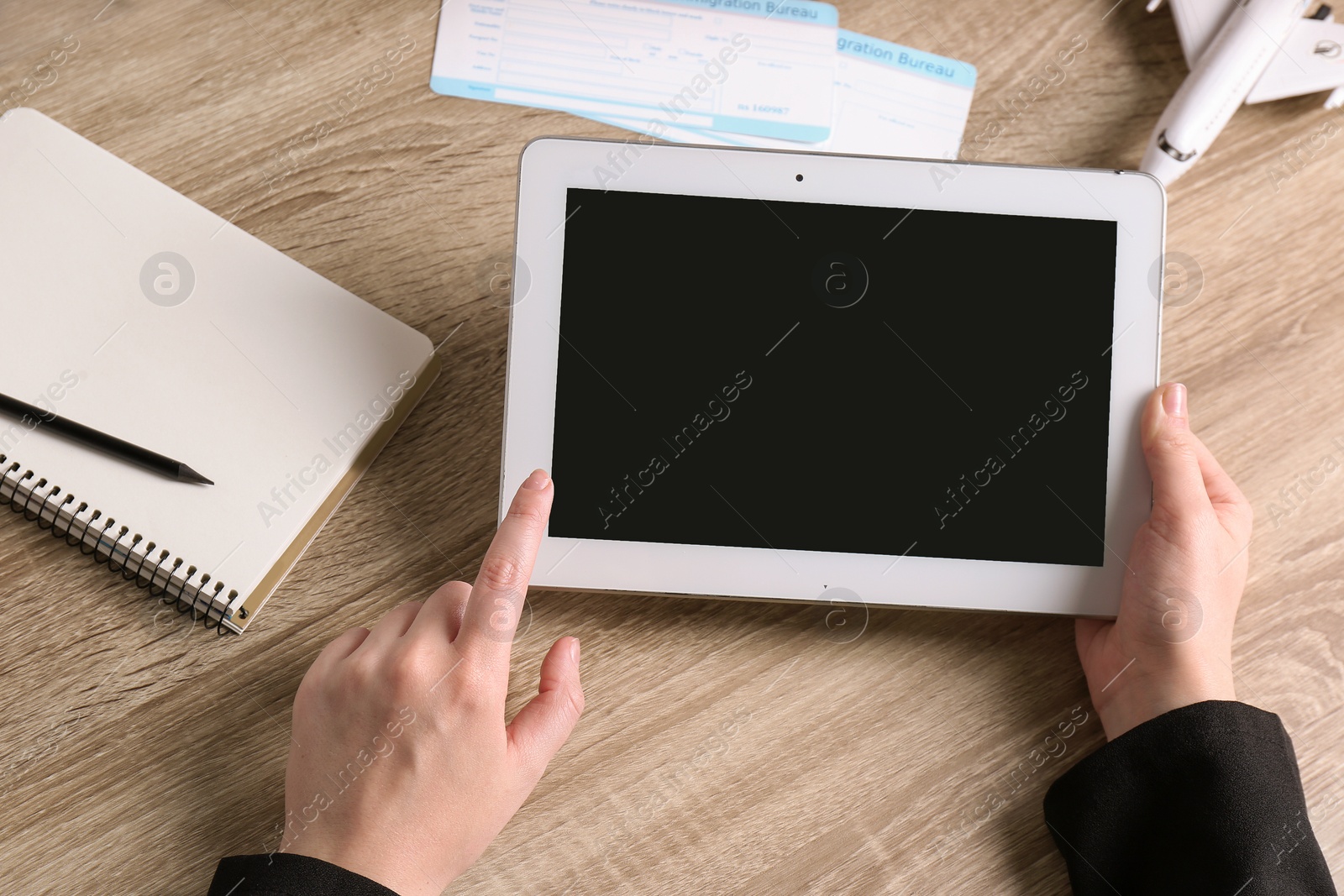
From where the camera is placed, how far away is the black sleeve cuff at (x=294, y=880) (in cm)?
63

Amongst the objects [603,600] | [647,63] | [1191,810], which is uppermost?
[647,63]

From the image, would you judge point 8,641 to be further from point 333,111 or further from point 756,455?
point 756,455

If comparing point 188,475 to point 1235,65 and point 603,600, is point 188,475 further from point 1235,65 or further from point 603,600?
point 1235,65

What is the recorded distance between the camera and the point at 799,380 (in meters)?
0.73

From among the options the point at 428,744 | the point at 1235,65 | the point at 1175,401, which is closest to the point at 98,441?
the point at 428,744

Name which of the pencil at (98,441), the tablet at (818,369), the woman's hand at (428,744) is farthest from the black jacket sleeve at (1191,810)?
the pencil at (98,441)

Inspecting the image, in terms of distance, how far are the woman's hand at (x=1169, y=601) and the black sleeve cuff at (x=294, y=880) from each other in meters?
0.63

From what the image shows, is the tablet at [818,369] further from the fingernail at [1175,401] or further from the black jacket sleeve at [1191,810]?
the black jacket sleeve at [1191,810]

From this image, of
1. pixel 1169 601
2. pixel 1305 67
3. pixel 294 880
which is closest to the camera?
pixel 294 880

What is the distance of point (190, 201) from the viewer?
31.6 inches

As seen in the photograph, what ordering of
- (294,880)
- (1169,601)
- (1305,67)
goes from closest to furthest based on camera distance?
(294,880) < (1169,601) < (1305,67)

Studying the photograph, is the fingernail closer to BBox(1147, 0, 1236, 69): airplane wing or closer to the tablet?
the tablet

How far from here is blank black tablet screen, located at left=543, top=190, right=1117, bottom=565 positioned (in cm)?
72

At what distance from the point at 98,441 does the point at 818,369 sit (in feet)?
2.03
